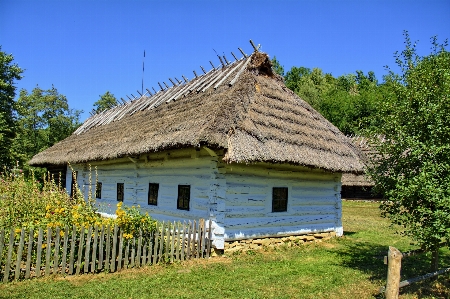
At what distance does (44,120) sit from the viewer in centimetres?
3625

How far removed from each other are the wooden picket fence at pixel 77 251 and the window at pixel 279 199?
310 centimetres

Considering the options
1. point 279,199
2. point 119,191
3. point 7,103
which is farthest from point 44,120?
point 279,199

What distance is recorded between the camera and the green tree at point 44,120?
35.3 meters

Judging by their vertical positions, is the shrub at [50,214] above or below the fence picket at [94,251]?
above

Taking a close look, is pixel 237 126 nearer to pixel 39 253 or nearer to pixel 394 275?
pixel 394 275

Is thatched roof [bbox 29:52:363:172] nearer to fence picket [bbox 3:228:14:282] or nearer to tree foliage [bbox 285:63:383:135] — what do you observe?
fence picket [bbox 3:228:14:282]

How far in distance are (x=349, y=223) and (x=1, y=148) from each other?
82.2 ft

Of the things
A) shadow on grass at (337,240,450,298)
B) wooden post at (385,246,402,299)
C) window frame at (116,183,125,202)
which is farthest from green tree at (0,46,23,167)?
wooden post at (385,246,402,299)

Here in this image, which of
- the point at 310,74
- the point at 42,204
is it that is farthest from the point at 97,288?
the point at 310,74

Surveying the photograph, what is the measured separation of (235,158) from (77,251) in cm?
385

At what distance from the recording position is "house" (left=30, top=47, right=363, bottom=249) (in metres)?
8.93

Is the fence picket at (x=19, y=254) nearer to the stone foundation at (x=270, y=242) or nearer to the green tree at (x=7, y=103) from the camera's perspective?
the stone foundation at (x=270, y=242)

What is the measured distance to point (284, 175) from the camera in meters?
10.5

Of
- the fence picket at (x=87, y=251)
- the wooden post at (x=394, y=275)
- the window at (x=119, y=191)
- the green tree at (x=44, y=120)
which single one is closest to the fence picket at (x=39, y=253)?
the fence picket at (x=87, y=251)
